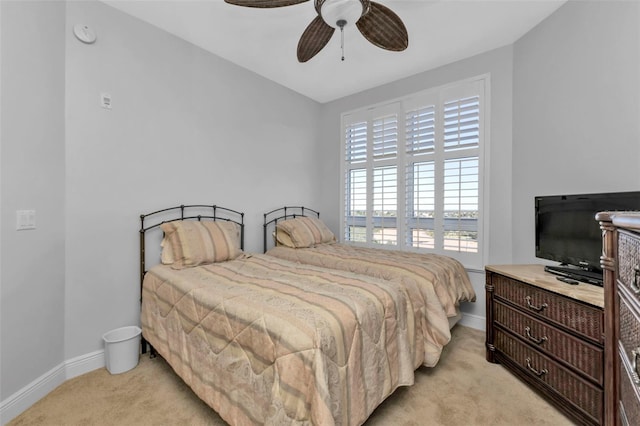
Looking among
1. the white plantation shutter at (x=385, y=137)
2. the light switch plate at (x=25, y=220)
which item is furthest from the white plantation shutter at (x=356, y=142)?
the light switch plate at (x=25, y=220)

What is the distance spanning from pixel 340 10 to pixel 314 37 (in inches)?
14.4

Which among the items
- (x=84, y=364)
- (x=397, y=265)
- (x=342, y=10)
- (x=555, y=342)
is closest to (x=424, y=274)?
(x=397, y=265)

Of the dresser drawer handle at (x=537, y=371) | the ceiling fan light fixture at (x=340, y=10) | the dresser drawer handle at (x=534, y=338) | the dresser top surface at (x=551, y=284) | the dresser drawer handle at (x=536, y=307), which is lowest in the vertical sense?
the dresser drawer handle at (x=537, y=371)

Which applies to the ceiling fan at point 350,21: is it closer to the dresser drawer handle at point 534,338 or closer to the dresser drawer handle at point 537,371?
the dresser drawer handle at point 534,338

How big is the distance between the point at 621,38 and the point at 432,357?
2.40 m

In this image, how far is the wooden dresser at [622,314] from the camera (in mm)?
717

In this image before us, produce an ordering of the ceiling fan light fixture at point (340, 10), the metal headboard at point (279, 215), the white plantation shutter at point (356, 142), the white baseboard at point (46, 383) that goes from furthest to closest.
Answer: the white plantation shutter at point (356, 142)
the metal headboard at point (279, 215)
the ceiling fan light fixture at point (340, 10)
the white baseboard at point (46, 383)

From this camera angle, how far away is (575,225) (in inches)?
72.7

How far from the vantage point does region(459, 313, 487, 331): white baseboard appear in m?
2.82

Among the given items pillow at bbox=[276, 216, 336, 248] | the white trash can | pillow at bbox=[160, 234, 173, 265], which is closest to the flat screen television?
pillow at bbox=[276, 216, 336, 248]

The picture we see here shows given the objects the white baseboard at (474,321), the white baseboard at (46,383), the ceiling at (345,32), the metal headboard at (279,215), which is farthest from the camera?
the metal headboard at (279,215)

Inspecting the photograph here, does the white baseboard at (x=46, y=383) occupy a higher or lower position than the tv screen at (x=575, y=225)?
lower

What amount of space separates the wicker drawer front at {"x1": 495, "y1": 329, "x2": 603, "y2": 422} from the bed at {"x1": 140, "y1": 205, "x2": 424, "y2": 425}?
0.72 meters

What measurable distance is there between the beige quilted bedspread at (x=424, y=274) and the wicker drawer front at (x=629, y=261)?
3.94ft
